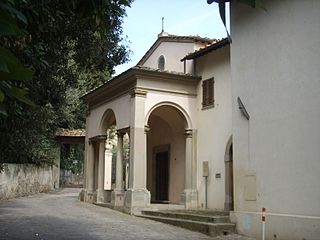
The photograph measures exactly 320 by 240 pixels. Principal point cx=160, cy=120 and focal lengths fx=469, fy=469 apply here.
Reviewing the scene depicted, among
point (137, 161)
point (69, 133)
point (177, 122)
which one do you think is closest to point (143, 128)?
point (137, 161)

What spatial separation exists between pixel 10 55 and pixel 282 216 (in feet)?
34.1

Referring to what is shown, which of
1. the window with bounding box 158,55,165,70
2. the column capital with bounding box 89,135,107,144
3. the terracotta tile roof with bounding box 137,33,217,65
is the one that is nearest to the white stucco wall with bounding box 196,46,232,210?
the terracotta tile roof with bounding box 137,33,217,65

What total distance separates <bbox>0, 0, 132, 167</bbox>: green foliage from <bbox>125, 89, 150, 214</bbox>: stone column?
341 cm

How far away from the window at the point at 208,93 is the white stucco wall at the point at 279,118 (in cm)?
468

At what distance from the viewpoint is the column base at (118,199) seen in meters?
17.9

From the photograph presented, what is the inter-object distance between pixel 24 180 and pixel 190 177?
11.2m

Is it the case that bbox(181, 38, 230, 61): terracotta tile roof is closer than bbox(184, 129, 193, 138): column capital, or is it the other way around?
bbox(181, 38, 230, 61): terracotta tile roof

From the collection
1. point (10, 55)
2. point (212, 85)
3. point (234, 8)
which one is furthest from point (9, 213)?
point (10, 55)

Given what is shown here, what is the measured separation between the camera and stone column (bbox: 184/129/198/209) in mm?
17750

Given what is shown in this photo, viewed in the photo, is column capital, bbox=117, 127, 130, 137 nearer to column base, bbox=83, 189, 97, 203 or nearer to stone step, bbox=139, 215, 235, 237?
column base, bbox=83, 189, 97, 203

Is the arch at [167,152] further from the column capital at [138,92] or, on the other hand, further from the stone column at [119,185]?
the stone column at [119,185]

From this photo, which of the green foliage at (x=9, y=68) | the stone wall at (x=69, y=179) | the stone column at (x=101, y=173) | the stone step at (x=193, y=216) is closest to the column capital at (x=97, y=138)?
the stone column at (x=101, y=173)

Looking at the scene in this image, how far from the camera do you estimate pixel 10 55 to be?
4.24 feet

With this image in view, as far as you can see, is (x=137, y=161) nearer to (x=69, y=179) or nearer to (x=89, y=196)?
(x=89, y=196)
